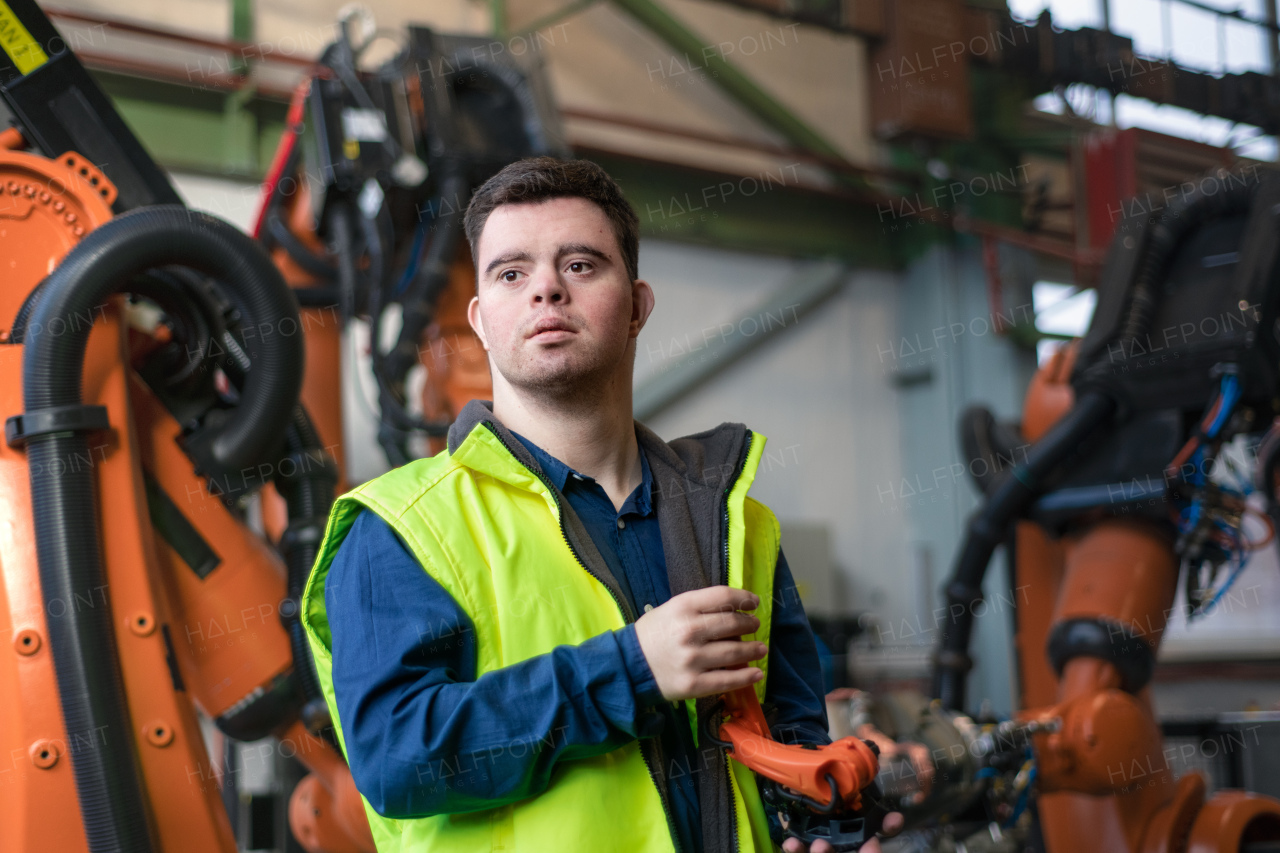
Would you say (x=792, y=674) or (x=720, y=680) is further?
(x=792, y=674)

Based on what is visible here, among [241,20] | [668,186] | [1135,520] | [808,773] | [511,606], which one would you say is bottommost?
[808,773]

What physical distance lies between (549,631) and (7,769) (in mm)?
1264

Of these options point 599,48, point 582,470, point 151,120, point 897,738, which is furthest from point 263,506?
point 599,48

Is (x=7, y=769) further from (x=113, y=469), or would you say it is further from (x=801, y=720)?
(x=801, y=720)

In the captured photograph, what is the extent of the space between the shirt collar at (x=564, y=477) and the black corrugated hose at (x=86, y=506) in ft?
3.40

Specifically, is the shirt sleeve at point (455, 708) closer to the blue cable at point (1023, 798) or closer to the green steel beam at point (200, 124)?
the blue cable at point (1023, 798)

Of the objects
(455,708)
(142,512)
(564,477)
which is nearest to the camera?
(455,708)

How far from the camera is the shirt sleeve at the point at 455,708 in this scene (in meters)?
1.18

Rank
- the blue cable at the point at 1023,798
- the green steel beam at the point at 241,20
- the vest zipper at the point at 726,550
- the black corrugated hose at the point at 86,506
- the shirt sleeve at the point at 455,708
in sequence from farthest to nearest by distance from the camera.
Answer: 1. the green steel beam at the point at 241,20
2. the blue cable at the point at 1023,798
3. the black corrugated hose at the point at 86,506
4. the vest zipper at the point at 726,550
5. the shirt sleeve at the point at 455,708

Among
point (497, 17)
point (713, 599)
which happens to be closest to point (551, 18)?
point (497, 17)

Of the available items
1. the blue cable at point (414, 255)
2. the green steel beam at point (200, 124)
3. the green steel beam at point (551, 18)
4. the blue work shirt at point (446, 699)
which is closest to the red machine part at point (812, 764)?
the blue work shirt at point (446, 699)

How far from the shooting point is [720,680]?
47.3 inches

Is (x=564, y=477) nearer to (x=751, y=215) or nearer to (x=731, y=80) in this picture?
(x=751, y=215)

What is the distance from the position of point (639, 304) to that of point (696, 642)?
1.84 feet
